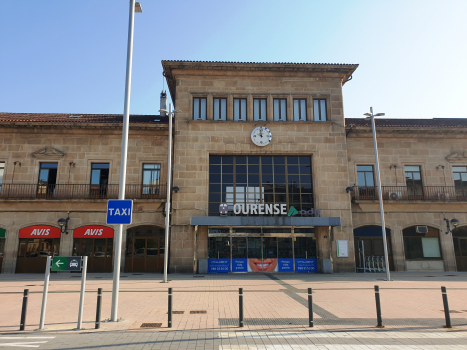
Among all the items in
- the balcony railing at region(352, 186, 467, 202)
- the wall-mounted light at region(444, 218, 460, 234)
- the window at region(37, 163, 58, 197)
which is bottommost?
the wall-mounted light at region(444, 218, 460, 234)

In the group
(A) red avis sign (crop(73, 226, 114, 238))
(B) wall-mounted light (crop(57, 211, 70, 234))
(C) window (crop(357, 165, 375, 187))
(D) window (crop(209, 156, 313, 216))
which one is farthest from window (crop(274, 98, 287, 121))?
(B) wall-mounted light (crop(57, 211, 70, 234))

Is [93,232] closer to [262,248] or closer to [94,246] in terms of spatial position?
[94,246]

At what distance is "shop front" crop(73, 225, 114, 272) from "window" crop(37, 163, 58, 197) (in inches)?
133

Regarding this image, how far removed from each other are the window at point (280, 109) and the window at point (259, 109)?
0.77 meters

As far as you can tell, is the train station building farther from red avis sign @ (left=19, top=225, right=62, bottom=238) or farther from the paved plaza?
the paved plaza

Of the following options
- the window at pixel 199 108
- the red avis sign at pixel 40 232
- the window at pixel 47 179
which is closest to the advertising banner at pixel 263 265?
the window at pixel 199 108

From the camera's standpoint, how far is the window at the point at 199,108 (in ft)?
74.1

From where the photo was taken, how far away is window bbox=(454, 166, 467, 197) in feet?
77.2

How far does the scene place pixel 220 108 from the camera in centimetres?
2278

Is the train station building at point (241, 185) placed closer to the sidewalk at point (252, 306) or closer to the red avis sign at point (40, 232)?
the red avis sign at point (40, 232)

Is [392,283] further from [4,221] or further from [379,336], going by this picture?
[4,221]

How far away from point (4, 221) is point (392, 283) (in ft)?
77.6

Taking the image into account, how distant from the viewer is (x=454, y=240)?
2292 centimetres

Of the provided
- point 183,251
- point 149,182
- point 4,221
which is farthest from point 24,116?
point 183,251
